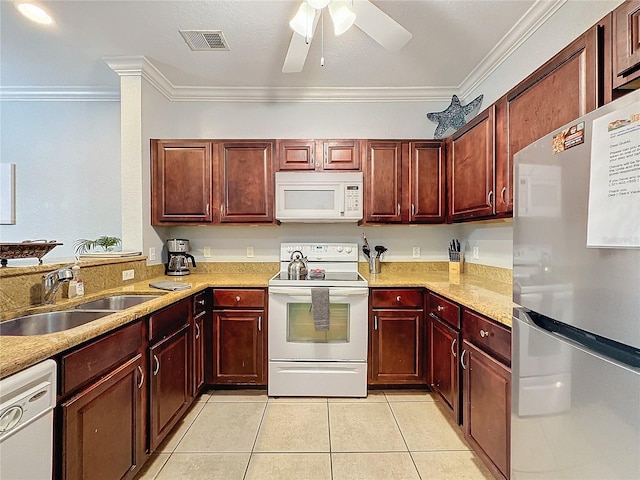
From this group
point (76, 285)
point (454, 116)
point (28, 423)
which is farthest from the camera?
point (454, 116)

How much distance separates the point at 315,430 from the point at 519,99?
235 cm

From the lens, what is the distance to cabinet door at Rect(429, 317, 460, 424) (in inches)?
77.0

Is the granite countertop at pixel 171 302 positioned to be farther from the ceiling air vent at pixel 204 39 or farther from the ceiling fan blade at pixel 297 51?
the ceiling air vent at pixel 204 39

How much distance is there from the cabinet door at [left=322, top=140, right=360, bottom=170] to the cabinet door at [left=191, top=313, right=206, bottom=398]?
1.65 m

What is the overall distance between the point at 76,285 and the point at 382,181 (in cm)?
235

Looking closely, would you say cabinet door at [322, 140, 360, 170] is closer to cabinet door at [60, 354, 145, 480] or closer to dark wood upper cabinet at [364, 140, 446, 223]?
dark wood upper cabinet at [364, 140, 446, 223]

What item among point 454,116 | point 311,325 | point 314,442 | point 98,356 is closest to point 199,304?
point 311,325

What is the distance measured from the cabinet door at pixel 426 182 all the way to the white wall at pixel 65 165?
9.23 ft

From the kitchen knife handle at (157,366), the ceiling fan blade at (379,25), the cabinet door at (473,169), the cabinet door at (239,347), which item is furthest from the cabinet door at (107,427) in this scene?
the cabinet door at (473,169)

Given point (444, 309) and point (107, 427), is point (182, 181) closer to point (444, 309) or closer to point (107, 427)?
point (107, 427)

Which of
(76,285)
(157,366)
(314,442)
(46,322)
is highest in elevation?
(76,285)

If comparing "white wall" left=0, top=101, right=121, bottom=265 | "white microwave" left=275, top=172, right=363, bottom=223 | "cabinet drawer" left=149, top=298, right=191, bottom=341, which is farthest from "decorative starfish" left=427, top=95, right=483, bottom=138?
"white wall" left=0, top=101, right=121, bottom=265

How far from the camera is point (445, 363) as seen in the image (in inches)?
83.8

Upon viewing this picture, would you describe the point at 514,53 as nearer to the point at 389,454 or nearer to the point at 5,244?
the point at 389,454
